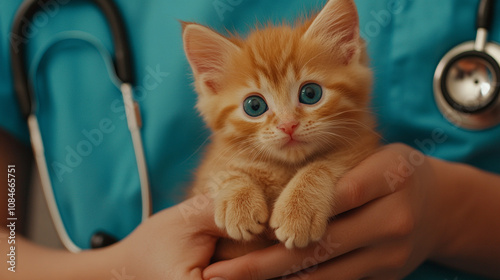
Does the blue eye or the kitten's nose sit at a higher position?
the blue eye

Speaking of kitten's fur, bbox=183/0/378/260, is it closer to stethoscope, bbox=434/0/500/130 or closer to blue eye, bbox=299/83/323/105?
blue eye, bbox=299/83/323/105

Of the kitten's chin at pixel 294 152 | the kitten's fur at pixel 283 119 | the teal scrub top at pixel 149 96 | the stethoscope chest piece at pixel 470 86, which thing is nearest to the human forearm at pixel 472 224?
the teal scrub top at pixel 149 96

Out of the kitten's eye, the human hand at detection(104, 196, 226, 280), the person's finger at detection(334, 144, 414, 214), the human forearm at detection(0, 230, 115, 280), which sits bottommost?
the human forearm at detection(0, 230, 115, 280)

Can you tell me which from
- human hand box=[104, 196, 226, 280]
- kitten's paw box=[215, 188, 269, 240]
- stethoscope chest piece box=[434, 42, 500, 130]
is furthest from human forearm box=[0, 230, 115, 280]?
stethoscope chest piece box=[434, 42, 500, 130]

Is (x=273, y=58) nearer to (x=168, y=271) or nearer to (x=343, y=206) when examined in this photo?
(x=343, y=206)

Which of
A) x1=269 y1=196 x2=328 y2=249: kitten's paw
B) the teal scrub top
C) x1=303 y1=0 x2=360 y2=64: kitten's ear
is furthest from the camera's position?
the teal scrub top

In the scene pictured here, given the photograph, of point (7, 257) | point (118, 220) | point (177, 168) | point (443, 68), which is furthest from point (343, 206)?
point (7, 257)

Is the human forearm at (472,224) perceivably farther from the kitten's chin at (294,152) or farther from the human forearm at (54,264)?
the human forearm at (54,264)
